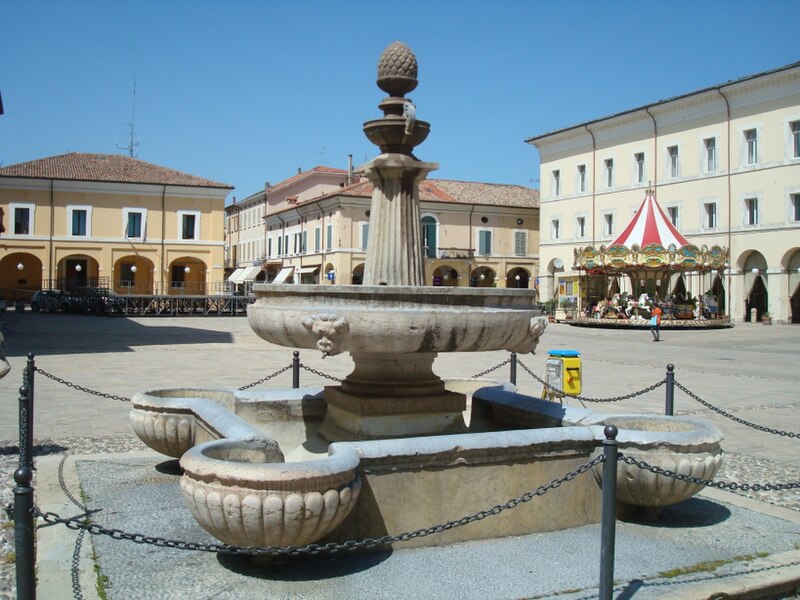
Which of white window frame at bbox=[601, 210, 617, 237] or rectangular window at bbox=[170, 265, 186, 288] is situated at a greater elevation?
white window frame at bbox=[601, 210, 617, 237]

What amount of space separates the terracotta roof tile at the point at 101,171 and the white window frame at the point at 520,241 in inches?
846

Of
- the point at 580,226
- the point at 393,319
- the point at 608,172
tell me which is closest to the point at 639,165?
the point at 608,172

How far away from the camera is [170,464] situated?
711cm

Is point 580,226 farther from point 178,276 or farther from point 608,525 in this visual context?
point 608,525

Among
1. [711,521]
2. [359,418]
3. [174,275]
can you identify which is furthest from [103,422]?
[174,275]

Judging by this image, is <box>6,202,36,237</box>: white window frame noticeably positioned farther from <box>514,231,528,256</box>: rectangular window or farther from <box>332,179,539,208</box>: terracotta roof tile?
<box>514,231,528,256</box>: rectangular window

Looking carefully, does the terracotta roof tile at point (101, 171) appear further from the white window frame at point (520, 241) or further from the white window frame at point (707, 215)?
the white window frame at point (707, 215)

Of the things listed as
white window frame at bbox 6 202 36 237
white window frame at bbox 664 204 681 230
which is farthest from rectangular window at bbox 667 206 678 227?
white window frame at bbox 6 202 36 237

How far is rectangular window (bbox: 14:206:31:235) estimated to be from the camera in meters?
48.5

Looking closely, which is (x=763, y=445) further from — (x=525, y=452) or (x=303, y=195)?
(x=303, y=195)

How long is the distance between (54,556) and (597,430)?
355 cm

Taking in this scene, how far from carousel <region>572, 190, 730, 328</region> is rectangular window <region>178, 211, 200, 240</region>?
25.7 m

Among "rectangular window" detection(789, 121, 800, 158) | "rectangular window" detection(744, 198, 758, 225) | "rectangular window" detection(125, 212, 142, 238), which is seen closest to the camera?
"rectangular window" detection(789, 121, 800, 158)

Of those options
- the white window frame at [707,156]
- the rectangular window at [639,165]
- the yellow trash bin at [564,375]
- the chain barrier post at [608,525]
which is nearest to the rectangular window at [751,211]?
the white window frame at [707,156]
